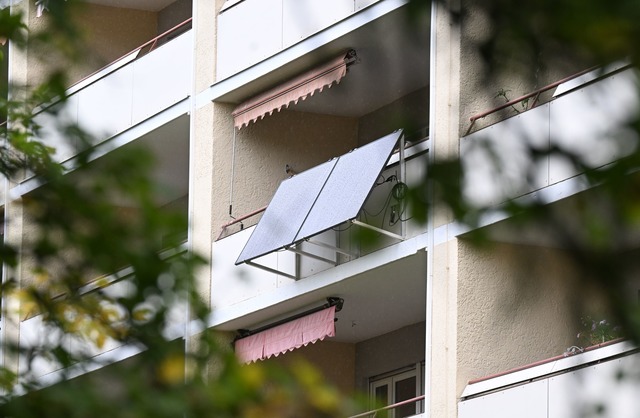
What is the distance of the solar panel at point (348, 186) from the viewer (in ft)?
55.8

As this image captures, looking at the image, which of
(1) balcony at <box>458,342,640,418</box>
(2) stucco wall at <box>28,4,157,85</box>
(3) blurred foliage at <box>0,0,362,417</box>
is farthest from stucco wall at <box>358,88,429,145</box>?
(3) blurred foliage at <box>0,0,362,417</box>

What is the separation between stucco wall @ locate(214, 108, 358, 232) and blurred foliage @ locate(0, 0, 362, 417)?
14.7m

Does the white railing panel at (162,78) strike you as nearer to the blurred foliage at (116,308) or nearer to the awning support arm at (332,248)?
the awning support arm at (332,248)

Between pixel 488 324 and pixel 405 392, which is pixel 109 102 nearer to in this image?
pixel 405 392

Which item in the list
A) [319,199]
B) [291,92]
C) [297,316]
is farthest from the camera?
[297,316]

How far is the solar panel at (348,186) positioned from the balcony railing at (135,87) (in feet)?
11.5

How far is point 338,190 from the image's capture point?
57.7ft

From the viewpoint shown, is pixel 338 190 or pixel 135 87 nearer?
pixel 338 190

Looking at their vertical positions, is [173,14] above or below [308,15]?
above

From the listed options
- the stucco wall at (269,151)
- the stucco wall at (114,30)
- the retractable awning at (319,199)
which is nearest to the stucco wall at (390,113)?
the stucco wall at (269,151)

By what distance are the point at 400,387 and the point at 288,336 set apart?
1913 mm

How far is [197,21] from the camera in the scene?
68.5 ft

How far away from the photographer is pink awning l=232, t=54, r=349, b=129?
18.3 meters

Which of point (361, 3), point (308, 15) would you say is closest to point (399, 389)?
point (308, 15)
